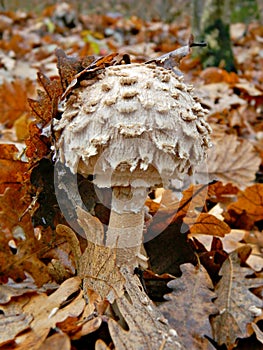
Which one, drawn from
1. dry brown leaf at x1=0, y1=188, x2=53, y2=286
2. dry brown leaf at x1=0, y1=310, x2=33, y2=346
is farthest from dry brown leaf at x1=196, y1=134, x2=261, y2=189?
dry brown leaf at x1=0, y1=310, x2=33, y2=346

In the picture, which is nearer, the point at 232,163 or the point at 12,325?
the point at 12,325

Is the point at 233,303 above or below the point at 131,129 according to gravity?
below

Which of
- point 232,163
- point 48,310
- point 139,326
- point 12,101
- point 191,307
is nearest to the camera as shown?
point 139,326

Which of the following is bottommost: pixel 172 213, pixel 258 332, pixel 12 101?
pixel 258 332

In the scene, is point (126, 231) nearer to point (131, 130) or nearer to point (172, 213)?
point (172, 213)

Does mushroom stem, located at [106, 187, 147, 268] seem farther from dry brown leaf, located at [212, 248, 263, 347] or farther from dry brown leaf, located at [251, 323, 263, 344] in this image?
dry brown leaf, located at [251, 323, 263, 344]

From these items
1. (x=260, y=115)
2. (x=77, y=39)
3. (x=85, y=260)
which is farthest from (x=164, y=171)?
(x=77, y=39)

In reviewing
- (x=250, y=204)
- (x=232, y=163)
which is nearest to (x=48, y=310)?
(x=250, y=204)
